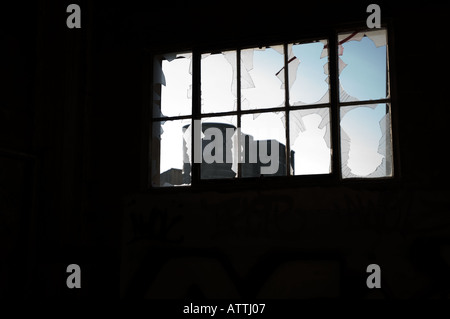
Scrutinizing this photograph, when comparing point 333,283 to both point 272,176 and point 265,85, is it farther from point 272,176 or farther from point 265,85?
point 265,85

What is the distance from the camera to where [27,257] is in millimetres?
2453

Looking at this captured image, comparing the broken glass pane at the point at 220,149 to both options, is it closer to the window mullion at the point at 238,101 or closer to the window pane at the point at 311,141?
the window mullion at the point at 238,101

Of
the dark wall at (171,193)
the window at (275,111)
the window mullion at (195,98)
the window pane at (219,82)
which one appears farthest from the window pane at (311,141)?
the window mullion at (195,98)

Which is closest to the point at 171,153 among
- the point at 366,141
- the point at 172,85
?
the point at 172,85

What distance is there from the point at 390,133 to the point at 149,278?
147 centimetres

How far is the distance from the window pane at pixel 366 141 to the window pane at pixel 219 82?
643 millimetres

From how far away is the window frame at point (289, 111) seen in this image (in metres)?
2.17

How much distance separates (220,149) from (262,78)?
0.46 m

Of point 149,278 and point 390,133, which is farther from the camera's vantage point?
point 149,278

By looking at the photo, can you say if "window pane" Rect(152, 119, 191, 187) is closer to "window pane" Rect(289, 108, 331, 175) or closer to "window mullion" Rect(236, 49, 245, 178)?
"window mullion" Rect(236, 49, 245, 178)

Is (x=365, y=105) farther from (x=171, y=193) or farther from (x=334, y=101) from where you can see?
(x=171, y=193)

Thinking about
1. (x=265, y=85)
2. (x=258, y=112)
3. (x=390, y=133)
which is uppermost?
(x=265, y=85)

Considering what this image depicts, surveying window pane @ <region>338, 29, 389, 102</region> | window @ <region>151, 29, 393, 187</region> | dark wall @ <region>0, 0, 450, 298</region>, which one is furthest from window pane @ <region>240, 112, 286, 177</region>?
window pane @ <region>338, 29, 389, 102</region>
